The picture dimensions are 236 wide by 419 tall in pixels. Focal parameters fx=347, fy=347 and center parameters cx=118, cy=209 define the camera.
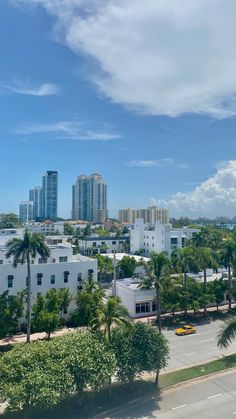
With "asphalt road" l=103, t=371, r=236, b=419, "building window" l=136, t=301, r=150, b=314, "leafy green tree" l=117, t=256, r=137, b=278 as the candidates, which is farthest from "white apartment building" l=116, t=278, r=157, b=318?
"leafy green tree" l=117, t=256, r=137, b=278

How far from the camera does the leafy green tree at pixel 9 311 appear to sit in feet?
107

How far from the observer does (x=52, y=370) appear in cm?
1955

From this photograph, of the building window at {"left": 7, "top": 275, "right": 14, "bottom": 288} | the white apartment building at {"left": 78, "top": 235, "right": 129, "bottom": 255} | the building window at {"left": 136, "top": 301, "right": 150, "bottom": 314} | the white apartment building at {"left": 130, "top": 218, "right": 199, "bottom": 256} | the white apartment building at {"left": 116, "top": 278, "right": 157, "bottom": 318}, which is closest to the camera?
the building window at {"left": 7, "top": 275, "right": 14, "bottom": 288}

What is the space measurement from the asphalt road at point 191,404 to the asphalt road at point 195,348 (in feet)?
13.3

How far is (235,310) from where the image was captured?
4634 centimetres

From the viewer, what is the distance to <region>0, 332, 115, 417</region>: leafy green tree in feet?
60.3

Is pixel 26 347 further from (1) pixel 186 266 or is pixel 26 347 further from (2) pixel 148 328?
(1) pixel 186 266

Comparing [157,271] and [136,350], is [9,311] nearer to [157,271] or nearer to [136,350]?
[157,271]

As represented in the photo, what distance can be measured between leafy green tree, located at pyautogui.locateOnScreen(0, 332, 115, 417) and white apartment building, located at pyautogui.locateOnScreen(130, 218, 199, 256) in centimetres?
6226

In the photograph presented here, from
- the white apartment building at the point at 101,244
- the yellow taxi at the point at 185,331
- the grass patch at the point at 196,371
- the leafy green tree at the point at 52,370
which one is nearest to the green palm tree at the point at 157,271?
the yellow taxi at the point at 185,331

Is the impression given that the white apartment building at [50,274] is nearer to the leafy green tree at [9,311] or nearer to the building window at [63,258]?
the building window at [63,258]

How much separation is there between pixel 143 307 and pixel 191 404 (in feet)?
73.5

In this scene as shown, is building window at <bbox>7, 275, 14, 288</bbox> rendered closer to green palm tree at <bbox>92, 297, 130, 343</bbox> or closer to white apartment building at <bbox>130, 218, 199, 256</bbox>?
green palm tree at <bbox>92, 297, 130, 343</bbox>

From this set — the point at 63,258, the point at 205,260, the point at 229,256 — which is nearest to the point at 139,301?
the point at 205,260
